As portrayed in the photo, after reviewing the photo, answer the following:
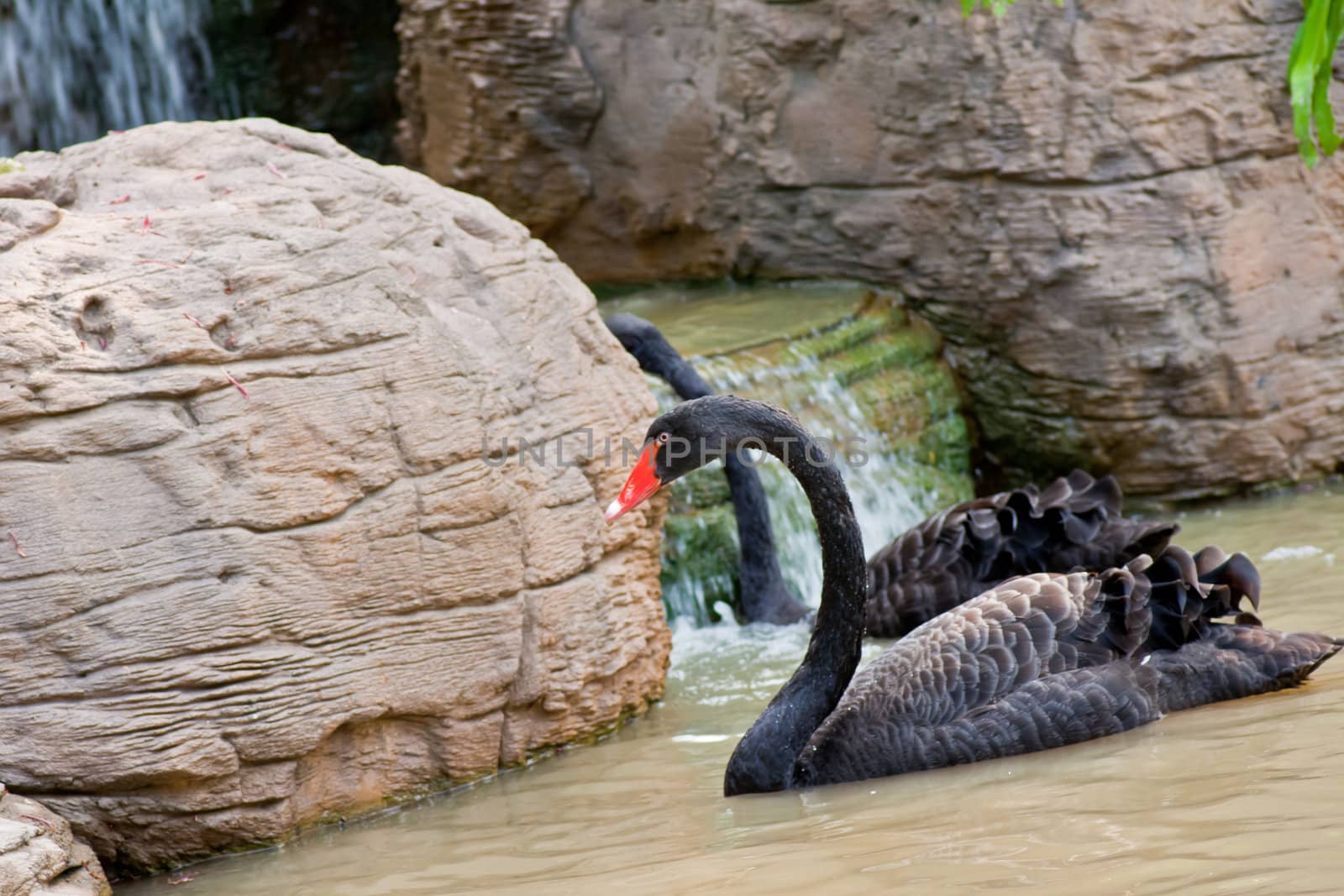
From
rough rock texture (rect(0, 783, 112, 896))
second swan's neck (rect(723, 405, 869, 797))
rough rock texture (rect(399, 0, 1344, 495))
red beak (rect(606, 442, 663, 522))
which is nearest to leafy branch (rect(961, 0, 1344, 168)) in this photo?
second swan's neck (rect(723, 405, 869, 797))

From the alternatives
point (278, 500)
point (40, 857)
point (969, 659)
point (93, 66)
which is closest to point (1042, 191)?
point (969, 659)

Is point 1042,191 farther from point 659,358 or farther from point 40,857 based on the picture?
point 40,857

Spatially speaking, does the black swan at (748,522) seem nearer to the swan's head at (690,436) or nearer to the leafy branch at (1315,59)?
the swan's head at (690,436)

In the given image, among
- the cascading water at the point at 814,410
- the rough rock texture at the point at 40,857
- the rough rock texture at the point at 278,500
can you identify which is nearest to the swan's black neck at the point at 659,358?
the cascading water at the point at 814,410

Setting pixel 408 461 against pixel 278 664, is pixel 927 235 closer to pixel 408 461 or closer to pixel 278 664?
pixel 408 461

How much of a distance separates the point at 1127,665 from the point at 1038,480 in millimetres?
3471

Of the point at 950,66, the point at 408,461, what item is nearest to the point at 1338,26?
the point at 408,461

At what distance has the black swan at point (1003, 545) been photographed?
5164 millimetres

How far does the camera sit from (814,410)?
6727 mm

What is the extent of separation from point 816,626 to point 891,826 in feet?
2.41

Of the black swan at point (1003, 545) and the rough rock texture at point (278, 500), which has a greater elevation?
the rough rock texture at point (278, 500)

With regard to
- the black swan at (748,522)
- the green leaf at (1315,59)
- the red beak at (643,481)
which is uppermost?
the green leaf at (1315,59)

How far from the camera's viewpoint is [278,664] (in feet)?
12.8

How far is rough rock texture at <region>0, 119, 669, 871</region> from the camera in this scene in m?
3.73
